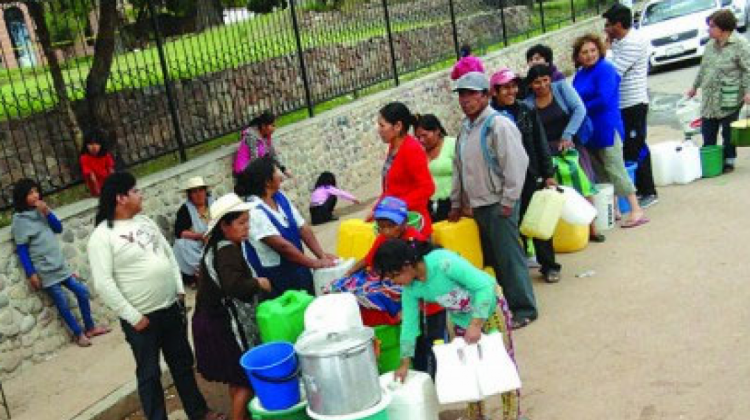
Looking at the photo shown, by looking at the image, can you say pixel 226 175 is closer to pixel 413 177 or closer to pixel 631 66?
pixel 413 177

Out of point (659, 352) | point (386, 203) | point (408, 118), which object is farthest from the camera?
point (408, 118)

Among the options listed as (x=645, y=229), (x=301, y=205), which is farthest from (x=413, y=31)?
(x=645, y=229)

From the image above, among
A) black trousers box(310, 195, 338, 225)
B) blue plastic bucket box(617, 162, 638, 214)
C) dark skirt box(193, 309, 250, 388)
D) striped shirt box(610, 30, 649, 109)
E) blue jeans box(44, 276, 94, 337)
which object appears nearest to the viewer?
dark skirt box(193, 309, 250, 388)

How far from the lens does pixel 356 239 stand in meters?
5.66

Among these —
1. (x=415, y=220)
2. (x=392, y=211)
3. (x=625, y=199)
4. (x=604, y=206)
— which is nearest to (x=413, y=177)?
(x=415, y=220)

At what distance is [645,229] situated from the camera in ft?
24.1

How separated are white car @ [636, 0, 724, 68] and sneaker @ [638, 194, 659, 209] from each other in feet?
30.6

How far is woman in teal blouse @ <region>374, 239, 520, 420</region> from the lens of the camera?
3.79 m

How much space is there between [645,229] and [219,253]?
4.69m

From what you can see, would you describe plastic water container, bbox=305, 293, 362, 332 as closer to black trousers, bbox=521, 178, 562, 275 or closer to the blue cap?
the blue cap

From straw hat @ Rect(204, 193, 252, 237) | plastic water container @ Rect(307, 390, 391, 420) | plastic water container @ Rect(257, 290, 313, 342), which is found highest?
straw hat @ Rect(204, 193, 252, 237)

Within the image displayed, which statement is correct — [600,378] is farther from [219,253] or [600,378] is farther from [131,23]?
[131,23]

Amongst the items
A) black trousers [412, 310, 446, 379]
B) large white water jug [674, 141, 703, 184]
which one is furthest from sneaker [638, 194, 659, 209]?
black trousers [412, 310, 446, 379]

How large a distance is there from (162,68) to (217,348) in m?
4.93
